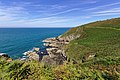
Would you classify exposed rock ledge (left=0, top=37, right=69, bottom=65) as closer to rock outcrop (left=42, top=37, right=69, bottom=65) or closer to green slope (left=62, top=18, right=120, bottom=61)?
rock outcrop (left=42, top=37, right=69, bottom=65)

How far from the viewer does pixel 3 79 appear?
867cm

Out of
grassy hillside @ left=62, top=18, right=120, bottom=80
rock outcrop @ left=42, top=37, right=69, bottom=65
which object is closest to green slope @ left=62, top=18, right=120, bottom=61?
grassy hillside @ left=62, top=18, right=120, bottom=80

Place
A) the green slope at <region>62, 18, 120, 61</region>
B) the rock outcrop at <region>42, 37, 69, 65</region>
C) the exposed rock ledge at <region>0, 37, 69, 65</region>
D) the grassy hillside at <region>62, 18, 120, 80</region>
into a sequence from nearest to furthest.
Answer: the grassy hillside at <region>62, 18, 120, 80</region>, the rock outcrop at <region>42, 37, 69, 65</region>, the exposed rock ledge at <region>0, 37, 69, 65</region>, the green slope at <region>62, 18, 120, 61</region>

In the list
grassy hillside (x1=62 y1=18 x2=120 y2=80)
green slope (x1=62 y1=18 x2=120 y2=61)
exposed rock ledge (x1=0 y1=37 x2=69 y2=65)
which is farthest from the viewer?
green slope (x1=62 y1=18 x2=120 y2=61)

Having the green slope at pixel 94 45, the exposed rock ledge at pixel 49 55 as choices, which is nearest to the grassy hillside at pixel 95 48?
the green slope at pixel 94 45

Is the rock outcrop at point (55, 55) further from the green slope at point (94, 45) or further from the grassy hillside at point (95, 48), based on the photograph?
the green slope at point (94, 45)

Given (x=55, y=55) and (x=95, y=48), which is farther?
(x=95, y=48)

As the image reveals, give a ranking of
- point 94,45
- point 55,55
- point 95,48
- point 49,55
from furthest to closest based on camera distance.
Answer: point 94,45
point 49,55
point 95,48
point 55,55

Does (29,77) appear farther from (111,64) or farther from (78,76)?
(111,64)

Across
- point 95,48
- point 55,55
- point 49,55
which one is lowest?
point 49,55

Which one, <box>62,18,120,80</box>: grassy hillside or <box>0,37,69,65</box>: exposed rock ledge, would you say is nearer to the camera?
<box>62,18,120,80</box>: grassy hillside

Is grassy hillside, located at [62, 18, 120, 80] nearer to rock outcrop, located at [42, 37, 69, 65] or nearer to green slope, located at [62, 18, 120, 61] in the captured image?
green slope, located at [62, 18, 120, 61]

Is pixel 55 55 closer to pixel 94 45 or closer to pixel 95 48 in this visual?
pixel 95 48

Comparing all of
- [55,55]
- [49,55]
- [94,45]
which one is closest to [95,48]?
[94,45]
